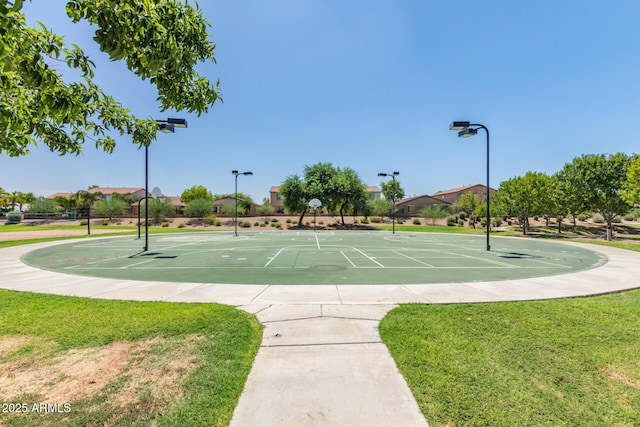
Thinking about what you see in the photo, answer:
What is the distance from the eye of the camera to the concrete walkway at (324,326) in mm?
2959

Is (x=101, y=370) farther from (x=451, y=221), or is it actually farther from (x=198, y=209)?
(x=451, y=221)

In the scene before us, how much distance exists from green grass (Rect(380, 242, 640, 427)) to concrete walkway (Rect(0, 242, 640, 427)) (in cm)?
40

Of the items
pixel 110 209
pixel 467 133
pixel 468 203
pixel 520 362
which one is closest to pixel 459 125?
pixel 467 133

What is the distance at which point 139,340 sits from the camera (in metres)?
4.62

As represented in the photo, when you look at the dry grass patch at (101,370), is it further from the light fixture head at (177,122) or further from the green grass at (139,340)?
the light fixture head at (177,122)

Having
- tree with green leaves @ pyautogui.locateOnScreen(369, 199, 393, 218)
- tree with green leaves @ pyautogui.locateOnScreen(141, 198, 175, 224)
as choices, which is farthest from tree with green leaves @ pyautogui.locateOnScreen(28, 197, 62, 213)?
tree with green leaves @ pyautogui.locateOnScreen(369, 199, 393, 218)

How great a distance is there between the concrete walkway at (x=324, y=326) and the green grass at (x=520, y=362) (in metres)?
0.40

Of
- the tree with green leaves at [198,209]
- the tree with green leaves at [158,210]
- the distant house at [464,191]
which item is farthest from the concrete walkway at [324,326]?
the distant house at [464,191]

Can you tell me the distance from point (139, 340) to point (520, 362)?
225 inches

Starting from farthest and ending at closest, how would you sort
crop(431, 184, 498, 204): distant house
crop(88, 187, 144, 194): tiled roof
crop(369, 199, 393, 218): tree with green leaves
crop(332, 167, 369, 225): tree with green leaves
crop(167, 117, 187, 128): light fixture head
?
crop(88, 187, 144, 194): tiled roof
crop(431, 184, 498, 204): distant house
crop(369, 199, 393, 218): tree with green leaves
crop(332, 167, 369, 225): tree with green leaves
crop(167, 117, 187, 128): light fixture head

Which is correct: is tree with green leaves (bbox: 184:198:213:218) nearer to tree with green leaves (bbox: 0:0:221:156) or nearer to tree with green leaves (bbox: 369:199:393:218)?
tree with green leaves (bbox: 369:199:393:218)

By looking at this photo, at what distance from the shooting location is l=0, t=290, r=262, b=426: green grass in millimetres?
2848

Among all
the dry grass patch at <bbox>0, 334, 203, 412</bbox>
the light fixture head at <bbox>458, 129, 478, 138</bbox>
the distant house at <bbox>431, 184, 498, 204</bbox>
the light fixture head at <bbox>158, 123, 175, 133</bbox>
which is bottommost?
the dry grass patch at <bbox>0, 334, 203, 412</bbox>

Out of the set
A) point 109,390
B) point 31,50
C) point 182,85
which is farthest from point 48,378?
point 182,85
